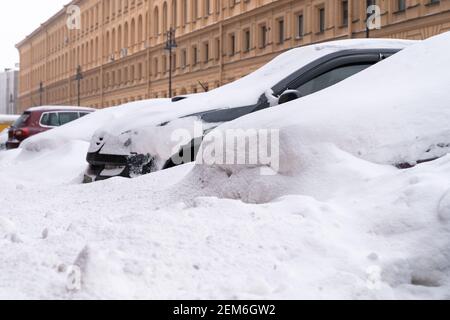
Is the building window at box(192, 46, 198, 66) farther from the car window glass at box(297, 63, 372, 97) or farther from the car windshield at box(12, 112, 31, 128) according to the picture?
the car window glass at box(297, 63, 372, 97)

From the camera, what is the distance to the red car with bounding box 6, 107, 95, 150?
14516 millimetres

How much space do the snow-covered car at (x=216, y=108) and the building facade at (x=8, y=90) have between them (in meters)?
100

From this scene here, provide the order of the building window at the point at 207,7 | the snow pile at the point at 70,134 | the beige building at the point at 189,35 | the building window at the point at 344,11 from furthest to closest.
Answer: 1. the building window at the point at 207,7
2. the building window at the point at 344,11
3. the beige building at the point at 189,35
4. the snow pile at the point at 70,134

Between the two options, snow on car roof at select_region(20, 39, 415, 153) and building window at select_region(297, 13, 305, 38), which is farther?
building window at select_region(297, 13, 305, 38)

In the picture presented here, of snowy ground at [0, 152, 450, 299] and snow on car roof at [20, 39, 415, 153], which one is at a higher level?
snow on car roof at [20, 39, 415, 153]

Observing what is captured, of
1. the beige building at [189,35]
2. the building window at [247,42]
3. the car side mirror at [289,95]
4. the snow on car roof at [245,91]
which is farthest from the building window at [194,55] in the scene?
the car side mirror at [289,95]

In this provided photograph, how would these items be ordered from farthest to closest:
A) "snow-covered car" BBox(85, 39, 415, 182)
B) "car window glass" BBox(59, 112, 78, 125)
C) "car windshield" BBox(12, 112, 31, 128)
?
"car window glass" BBox(59, 112, 78, 125)
"car windshield" BBox(12, 112, 31, 128)
"snow-covered car" BBox(85, 39, 415, 182)

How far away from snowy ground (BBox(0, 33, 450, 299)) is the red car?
9.41 metres

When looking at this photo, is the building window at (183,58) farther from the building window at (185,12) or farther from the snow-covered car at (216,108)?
the snow-covered car at (216,108)

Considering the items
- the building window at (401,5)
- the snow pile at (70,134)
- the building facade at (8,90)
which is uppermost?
the building facade at (8,90)

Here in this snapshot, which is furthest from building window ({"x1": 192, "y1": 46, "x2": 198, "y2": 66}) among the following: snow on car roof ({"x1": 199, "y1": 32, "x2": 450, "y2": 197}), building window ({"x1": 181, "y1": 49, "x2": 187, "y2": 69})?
snow on car roof ({"x1": 199, "y1": 32, "x2": 450, "y2": 197})

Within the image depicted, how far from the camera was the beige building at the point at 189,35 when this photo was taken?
31.2 m

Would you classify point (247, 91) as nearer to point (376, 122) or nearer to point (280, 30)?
point (376, 122)

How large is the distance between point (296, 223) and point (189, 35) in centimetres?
4364
